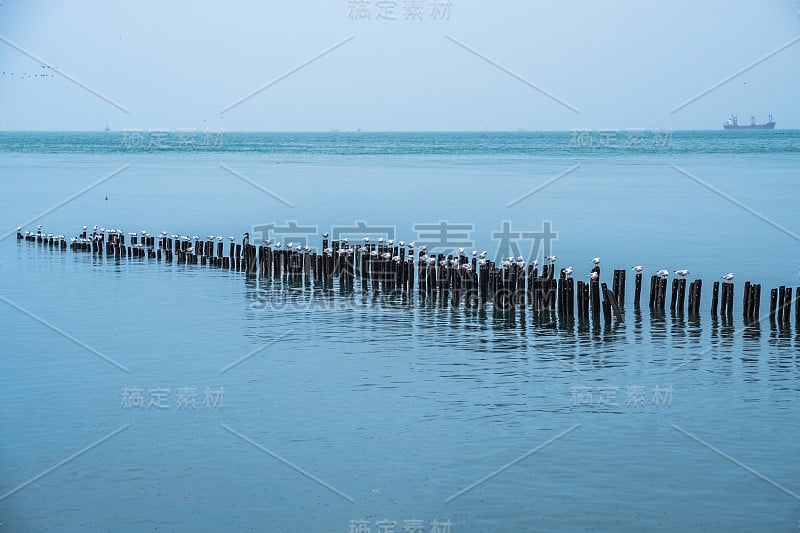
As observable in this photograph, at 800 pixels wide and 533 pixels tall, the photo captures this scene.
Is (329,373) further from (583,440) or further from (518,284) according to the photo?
(518,284)

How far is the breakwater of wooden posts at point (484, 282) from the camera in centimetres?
2380

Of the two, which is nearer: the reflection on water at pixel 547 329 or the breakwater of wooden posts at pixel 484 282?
the reflection on water at pixel 547 329

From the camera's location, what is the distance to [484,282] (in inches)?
1015

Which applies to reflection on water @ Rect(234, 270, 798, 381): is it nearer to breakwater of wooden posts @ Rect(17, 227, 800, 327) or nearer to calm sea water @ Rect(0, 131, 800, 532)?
calm sea water @ Rect(0, 131, 800, 532)

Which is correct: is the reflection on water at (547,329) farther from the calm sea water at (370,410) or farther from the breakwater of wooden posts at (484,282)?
the breakwater of wooden posts at (484,282)

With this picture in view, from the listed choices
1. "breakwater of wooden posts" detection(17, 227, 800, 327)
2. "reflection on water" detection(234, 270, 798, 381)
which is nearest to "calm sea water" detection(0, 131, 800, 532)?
"reflection on water" detection(234, 270, 798, 381)

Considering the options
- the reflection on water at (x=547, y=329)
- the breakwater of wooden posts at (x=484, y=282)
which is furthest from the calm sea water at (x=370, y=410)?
the breakwater of wooden posts at (x=484, y=282)

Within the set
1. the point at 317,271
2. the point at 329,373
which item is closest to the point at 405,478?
the point at 329,373

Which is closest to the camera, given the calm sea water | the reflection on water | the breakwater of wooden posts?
the calm sea water

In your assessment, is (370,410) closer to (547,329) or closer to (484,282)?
(547,329)

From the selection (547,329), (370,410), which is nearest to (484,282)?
(547,329)

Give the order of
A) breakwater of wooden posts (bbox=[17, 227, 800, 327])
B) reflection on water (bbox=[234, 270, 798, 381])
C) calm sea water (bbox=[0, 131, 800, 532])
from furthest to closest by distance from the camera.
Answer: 1. breakwater of wooden posts (bbox=[17, 227, 800, 327])
2. reflection on water (bbox=[234, 270, 798, 381])
3. calm sea water (bbox=[0, 131, 800, 532])

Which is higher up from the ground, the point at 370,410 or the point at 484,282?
the point at 484,282

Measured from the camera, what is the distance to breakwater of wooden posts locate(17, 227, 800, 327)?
2380cm
